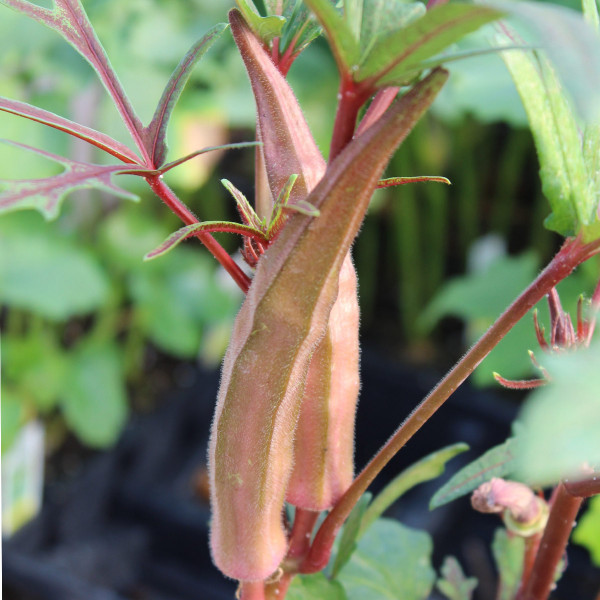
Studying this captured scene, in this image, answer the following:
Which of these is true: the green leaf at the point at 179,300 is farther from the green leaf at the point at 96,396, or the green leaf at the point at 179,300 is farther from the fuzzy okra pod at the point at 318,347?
the fuzzy okra pod at the point at 318,347

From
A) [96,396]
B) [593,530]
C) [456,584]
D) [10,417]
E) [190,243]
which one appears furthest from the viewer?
Answer: [190,243]

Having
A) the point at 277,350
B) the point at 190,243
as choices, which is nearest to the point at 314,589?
the point at 277,350

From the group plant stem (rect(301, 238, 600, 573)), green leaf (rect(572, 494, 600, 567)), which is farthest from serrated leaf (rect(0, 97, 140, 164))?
green leaf (rect(572, 494, 600, 567))

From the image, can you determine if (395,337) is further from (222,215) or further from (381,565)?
(381,565)

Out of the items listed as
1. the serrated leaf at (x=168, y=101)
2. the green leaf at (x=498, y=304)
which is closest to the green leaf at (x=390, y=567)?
the serrated leaf at (x=168, y=101)

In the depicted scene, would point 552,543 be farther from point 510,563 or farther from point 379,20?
point 379,20

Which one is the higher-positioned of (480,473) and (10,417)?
(480,473)
